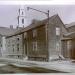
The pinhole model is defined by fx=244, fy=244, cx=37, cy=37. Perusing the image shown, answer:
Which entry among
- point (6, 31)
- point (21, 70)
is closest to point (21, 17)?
point (6, 31)

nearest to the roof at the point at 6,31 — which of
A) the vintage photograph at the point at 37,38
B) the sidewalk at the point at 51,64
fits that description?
the vintage photograph at the point at 37,38

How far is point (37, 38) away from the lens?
98.7 inches

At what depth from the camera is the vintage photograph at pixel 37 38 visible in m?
2.46

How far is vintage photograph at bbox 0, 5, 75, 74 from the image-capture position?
2.46 meters

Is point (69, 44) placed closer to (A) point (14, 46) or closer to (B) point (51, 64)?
(B) point (51, 64)

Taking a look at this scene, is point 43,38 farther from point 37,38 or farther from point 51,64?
point 51,64

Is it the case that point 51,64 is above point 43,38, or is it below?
below

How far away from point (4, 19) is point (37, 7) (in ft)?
1.17

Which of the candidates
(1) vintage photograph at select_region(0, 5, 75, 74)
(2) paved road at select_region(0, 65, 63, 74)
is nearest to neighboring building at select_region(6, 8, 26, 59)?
(1) vintage photograph at select_region(0, 5, 75, 74)

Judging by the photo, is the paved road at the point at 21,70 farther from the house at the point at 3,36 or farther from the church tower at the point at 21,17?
the church tower at the point at 21,17

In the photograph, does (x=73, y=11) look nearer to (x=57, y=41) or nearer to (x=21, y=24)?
(x=57, y=41)

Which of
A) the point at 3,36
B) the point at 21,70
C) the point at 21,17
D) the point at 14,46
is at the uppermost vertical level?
the point at 21,17

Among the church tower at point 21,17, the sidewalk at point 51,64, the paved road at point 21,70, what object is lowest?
the paved road at point 21,70

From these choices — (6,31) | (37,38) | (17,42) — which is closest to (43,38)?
(37,38)
